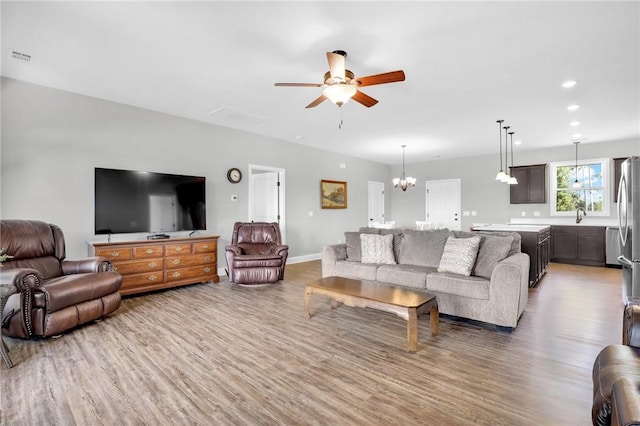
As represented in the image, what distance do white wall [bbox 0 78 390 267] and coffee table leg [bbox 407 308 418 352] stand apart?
156 inches

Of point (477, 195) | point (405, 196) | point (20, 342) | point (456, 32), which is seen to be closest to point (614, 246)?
point (477, 195)

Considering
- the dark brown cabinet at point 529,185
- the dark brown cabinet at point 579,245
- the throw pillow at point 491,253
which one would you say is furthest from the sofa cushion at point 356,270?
the dark brown cabinet at point 529,185

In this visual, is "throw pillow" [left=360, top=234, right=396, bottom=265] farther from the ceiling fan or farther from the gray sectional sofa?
the ceiling fan

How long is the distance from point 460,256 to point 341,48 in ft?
8.20

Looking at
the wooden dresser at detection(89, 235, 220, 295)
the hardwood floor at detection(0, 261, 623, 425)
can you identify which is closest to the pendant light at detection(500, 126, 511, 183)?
the hardwood floor at detection(0, 261, 623, 425)

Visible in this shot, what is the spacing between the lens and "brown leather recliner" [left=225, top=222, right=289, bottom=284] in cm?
473

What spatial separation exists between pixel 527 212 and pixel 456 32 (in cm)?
668

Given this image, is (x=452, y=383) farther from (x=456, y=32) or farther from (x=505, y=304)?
(x=456, y=32)

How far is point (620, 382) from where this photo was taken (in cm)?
126

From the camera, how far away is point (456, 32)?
2.67m

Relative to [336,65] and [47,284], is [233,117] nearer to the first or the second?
[336,65]

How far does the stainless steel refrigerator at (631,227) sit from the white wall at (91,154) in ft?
17.4

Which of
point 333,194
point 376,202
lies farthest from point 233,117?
point 376,202

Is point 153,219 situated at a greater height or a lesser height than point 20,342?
greater
